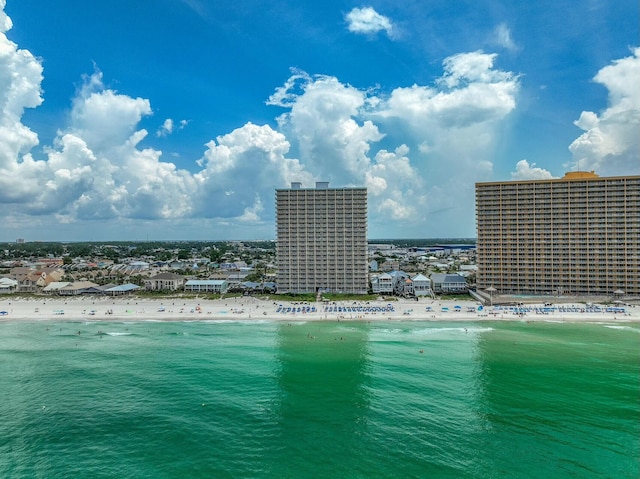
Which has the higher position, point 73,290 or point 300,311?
point 73,290

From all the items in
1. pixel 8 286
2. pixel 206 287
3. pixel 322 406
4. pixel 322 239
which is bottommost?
pixel 322 406

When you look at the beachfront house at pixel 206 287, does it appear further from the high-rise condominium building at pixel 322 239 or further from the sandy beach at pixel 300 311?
the high-rise condominium building at pixel 322 239

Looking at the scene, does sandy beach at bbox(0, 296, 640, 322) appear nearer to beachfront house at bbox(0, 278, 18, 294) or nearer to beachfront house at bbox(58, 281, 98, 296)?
beachfront house at bbox(58, 281, 98, 296)

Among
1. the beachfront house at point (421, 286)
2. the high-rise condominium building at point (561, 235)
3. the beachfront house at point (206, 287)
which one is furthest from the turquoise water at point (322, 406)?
the beachfront house at point (206, 287)

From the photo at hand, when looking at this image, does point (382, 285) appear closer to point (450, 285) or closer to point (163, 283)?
point (450, 285)

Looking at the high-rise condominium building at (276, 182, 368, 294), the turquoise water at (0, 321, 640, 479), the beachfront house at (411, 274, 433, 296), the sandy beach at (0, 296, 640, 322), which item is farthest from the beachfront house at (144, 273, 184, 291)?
the beachfront house at (411, 274, 433, 296)

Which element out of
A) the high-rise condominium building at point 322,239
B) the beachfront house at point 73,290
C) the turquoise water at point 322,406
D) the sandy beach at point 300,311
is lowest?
the turquoise water at point 322,406

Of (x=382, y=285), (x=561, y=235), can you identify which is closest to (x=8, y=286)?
(x=382, y=285)
